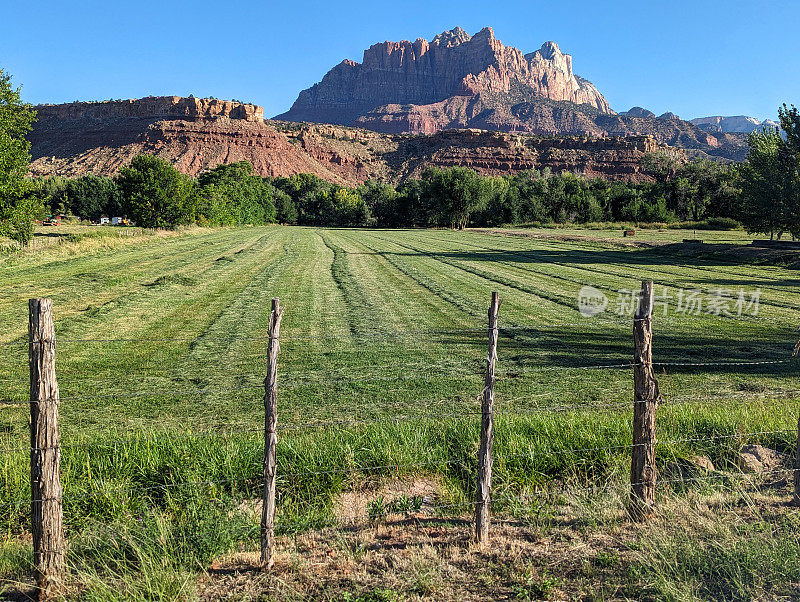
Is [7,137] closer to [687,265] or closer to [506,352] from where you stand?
[506,352]

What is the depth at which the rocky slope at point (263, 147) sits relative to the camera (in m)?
159

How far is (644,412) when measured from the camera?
4934 mm

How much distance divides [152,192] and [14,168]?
31295mm

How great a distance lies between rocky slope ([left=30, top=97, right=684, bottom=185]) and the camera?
158625 millimetres

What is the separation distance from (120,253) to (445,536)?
124 ft

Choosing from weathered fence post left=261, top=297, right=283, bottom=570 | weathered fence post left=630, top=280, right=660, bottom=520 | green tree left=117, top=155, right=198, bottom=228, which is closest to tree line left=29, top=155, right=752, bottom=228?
green tree left=117, top=155, right=198, bottom=228

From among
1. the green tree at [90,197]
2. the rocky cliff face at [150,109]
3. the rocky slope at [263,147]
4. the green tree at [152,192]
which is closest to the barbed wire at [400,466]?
the green tree at [152,192]

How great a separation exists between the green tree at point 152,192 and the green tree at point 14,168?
2843cm

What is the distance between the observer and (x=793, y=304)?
60.6 ft

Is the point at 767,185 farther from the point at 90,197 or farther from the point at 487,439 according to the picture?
the point at 90,197

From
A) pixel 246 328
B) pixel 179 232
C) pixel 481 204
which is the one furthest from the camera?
pixel 481 204

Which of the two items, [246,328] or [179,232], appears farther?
[179,232]

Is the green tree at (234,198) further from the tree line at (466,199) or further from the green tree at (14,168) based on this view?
the green tree at (14,168)

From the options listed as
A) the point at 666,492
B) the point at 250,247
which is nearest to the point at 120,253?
the point at 250,247
